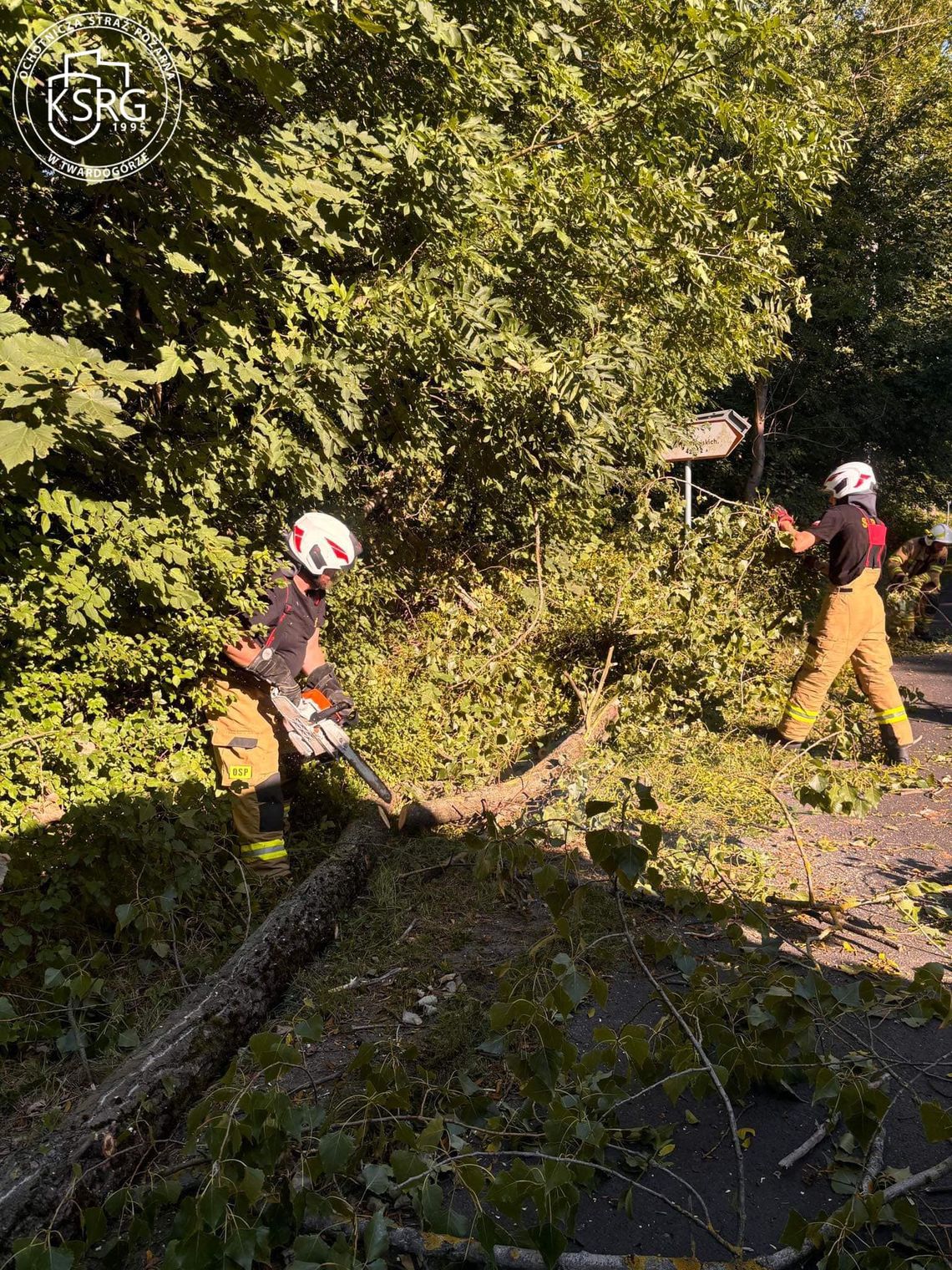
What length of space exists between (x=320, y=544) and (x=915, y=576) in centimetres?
Result: 863

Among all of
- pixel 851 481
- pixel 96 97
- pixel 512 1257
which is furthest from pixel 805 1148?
pixel 851 481

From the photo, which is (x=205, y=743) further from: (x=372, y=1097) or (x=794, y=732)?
(x=794, y=732)

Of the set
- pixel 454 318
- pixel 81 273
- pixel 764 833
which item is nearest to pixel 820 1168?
pixel 764 833

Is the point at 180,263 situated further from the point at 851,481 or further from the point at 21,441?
the point at 851,481

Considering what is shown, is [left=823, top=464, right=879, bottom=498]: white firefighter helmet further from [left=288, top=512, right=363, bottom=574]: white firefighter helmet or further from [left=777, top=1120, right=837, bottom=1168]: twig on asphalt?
[left=777, top=1120, right=837, bottom=1168]: twig on asphalt

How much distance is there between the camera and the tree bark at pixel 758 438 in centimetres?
1677

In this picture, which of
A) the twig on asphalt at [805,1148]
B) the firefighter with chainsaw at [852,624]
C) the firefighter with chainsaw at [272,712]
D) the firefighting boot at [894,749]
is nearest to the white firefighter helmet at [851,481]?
the firefighter with chainsaw at [852,624]

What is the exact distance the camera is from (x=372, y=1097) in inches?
93.2

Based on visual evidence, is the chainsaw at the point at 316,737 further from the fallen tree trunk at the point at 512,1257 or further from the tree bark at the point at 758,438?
the tree bark at the point at 758,438

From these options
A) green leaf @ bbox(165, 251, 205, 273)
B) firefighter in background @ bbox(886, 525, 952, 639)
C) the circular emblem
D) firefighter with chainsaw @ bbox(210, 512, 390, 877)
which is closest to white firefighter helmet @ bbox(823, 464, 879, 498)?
firefighter with chainsaw @ bbox(210, 512, 390, 877)

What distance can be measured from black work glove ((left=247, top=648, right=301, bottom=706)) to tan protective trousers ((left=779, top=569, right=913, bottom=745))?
332 centimetres

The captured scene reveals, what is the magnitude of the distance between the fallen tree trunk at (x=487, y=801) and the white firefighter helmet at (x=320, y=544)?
1.46 meters

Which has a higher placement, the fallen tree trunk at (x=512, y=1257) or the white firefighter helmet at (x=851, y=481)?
the white firefighter helmet at (x=851, y=481)

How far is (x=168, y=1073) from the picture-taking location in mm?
2807
